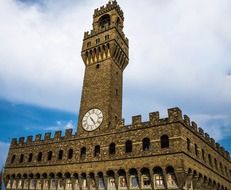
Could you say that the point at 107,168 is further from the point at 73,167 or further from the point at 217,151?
the point at 217,151

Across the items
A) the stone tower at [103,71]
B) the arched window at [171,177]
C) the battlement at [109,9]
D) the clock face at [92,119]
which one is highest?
the battlement at [109,9]

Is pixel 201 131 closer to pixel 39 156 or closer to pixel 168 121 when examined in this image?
pixel 168 121

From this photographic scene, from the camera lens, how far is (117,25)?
1497 inches

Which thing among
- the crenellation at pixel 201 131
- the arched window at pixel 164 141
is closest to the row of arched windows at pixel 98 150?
the arched window at pixel 164 141

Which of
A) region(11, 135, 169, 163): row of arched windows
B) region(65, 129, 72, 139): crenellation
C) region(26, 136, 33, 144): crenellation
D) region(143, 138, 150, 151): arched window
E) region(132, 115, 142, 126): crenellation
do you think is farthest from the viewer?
region(26, 136, 33, 144): crenellation

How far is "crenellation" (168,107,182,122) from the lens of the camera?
23.5 metres

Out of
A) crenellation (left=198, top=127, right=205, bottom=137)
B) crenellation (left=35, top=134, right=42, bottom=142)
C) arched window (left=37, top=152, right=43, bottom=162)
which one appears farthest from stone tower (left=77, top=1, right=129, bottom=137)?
crenellation (left=198, top=127, right=205, bottom=137)

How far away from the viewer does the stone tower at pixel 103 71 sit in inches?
1194

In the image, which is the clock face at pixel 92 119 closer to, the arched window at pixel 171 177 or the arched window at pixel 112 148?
the arched window at pixel 112 148

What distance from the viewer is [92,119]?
30578 mm

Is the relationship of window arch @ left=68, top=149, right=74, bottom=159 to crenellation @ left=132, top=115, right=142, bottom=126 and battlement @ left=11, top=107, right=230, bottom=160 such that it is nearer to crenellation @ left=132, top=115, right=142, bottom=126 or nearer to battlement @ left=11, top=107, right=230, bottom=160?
battlement @ left=11, top=107, right=230, bottom=160

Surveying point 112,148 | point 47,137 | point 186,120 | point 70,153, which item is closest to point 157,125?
point 186,120

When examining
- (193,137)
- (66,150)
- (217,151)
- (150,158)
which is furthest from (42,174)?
(217,151)

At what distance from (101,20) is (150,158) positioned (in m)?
24.7
